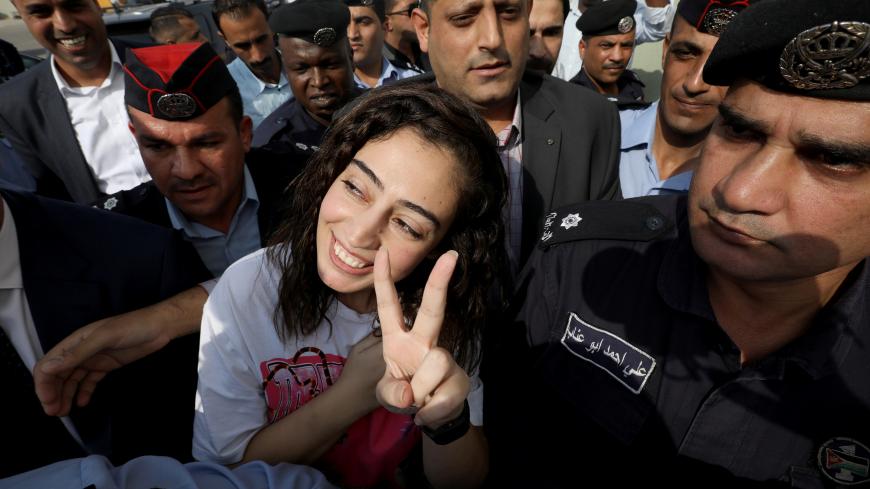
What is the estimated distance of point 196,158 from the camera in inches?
83.5

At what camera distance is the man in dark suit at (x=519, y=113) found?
2.19 meters

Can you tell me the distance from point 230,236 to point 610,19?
372cm

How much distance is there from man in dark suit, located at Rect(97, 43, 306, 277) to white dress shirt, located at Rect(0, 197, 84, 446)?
67 centimetres

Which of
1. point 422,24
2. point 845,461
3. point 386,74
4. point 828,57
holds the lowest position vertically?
point 386,74

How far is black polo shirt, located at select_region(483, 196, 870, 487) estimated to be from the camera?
1.26m

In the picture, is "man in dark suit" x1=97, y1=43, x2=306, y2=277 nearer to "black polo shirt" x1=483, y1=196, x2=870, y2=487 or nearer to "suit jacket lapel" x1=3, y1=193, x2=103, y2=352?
"suit jacket lapel" x1=3, y1=193, x2=103, y2=352

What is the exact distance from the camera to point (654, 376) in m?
1.41

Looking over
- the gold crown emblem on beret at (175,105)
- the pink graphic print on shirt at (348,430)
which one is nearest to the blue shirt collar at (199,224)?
the gold crown emblem on beret at (175,105)

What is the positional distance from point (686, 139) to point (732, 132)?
138cm

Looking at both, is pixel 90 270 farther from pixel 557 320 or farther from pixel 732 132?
pixel 732 132

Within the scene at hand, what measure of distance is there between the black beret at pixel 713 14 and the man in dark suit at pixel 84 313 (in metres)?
2.46

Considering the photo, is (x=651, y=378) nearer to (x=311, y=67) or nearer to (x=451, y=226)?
(x=451, y=226)

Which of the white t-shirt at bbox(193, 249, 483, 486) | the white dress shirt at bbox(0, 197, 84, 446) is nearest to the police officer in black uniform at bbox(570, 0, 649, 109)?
the white t-shirt at bbox(193, 249, 483, 486)

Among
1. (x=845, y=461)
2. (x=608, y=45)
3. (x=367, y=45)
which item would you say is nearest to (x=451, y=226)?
(x=845, y=461)
